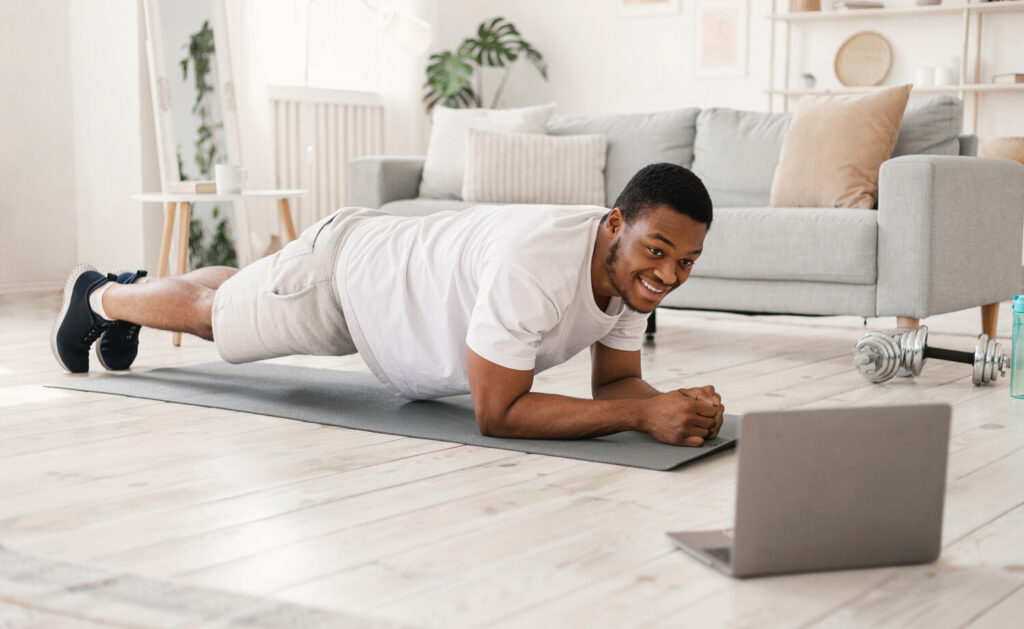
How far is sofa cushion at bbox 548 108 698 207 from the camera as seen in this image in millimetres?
4242

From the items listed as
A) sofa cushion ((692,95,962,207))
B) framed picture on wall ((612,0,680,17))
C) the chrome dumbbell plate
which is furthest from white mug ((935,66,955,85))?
the chrome dumbbell plate

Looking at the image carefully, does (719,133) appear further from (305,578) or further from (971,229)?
(305,578)

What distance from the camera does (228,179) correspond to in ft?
12.1

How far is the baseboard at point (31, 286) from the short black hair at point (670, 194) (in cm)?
378

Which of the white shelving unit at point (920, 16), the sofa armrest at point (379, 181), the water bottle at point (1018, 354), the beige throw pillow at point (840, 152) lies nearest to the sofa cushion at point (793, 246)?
the beige throw pillow at point (840, 152)

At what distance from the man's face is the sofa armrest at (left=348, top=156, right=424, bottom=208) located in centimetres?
250

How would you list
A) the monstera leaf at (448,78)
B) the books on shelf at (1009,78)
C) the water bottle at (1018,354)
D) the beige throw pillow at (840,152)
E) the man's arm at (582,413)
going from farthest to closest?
the monstera leaf at (448,78)
the books on shelf at (1009,78)
the beige throw pillow at (840,152)
the water bottle at (1018,354)
the man's arm at (582,413)

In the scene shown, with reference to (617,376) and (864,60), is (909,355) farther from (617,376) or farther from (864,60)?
(864,60)

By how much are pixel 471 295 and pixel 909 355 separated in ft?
4.54

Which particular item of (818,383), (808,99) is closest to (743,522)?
(818,383)

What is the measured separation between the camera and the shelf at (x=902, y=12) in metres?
5.45

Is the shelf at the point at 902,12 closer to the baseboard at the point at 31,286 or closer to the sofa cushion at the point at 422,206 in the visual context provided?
the sofa cushion at the point at 422,206

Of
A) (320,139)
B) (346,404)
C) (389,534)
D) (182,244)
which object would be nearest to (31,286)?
(320,139)

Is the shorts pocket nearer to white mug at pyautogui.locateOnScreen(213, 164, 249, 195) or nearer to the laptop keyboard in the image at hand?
the laptop keyboard
